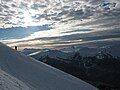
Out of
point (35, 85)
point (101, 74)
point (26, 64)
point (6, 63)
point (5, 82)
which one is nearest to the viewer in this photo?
point (5, 82)

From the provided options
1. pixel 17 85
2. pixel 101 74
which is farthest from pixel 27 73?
pixel 101 74

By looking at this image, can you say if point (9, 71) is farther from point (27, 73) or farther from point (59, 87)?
point (59, 87)

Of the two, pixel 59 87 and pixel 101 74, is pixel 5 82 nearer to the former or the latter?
pixel 59 87

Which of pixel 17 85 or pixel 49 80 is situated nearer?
pixel 17 85

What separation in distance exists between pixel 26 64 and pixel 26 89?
21.3ft

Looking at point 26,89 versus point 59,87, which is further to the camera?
point 59,87

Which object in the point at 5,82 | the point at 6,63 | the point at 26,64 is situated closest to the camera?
the point at 5,82

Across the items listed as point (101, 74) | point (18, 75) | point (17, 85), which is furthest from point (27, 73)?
point (101, 74)

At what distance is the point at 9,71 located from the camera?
17766mm

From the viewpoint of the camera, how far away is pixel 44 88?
17.4m

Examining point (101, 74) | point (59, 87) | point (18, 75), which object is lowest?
point (101, 74)

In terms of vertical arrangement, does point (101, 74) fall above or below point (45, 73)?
below

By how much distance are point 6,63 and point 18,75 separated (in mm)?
1447

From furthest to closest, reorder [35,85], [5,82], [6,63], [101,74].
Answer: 1. [101,74]
2. [6,63]
3. [35,85]
4. [5,82]
